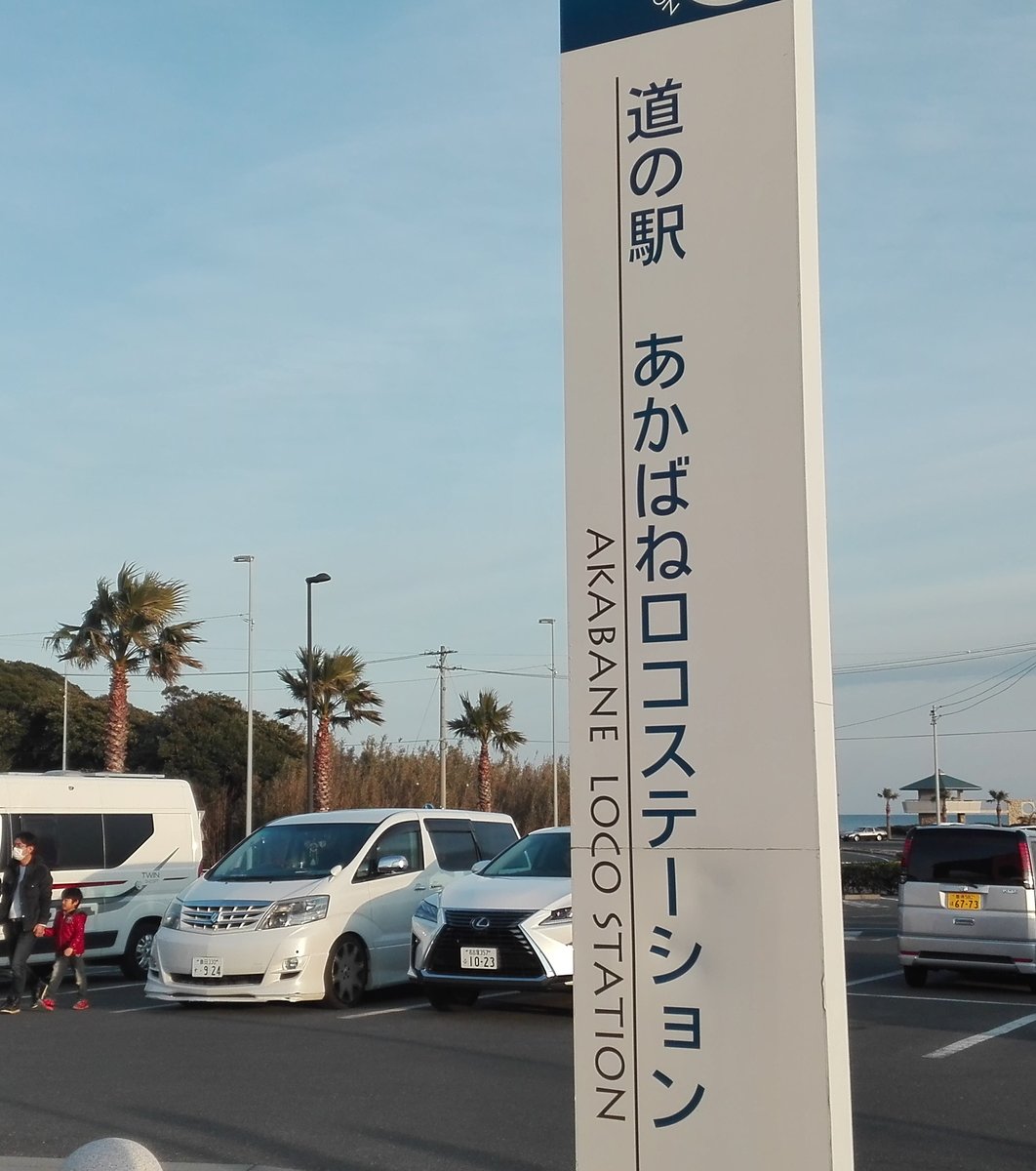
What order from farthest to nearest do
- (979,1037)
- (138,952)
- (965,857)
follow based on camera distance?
(138,952), (965,857), (979,1037)

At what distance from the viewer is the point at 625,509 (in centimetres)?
490

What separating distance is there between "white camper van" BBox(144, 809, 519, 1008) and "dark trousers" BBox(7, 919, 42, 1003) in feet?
4.78

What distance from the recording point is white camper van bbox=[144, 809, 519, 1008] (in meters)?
13.3

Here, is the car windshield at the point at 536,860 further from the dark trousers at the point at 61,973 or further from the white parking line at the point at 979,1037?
the dark trousers at the point at 61,973

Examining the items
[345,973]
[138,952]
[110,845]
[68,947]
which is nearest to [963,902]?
[345,973]

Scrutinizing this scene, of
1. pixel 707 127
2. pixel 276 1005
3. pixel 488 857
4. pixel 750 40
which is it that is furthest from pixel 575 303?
pixel 488 857

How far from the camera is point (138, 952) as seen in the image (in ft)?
58.6

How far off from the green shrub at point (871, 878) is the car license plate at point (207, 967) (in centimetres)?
2668

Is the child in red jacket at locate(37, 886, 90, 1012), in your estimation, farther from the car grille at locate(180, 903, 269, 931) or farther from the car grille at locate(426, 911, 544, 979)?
the car grille at locate(426, 911, 544, 979)

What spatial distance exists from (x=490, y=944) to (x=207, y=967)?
9.01ft

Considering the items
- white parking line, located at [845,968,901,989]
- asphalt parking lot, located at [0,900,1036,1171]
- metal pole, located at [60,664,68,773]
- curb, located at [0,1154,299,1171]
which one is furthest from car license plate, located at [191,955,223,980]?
metal pole, located at [60,664,68,773]

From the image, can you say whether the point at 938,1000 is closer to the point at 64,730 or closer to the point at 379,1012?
the point at 379,1012

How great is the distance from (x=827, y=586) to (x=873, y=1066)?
22.6 feet

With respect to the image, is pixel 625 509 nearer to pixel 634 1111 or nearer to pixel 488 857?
pixel 634 1111
